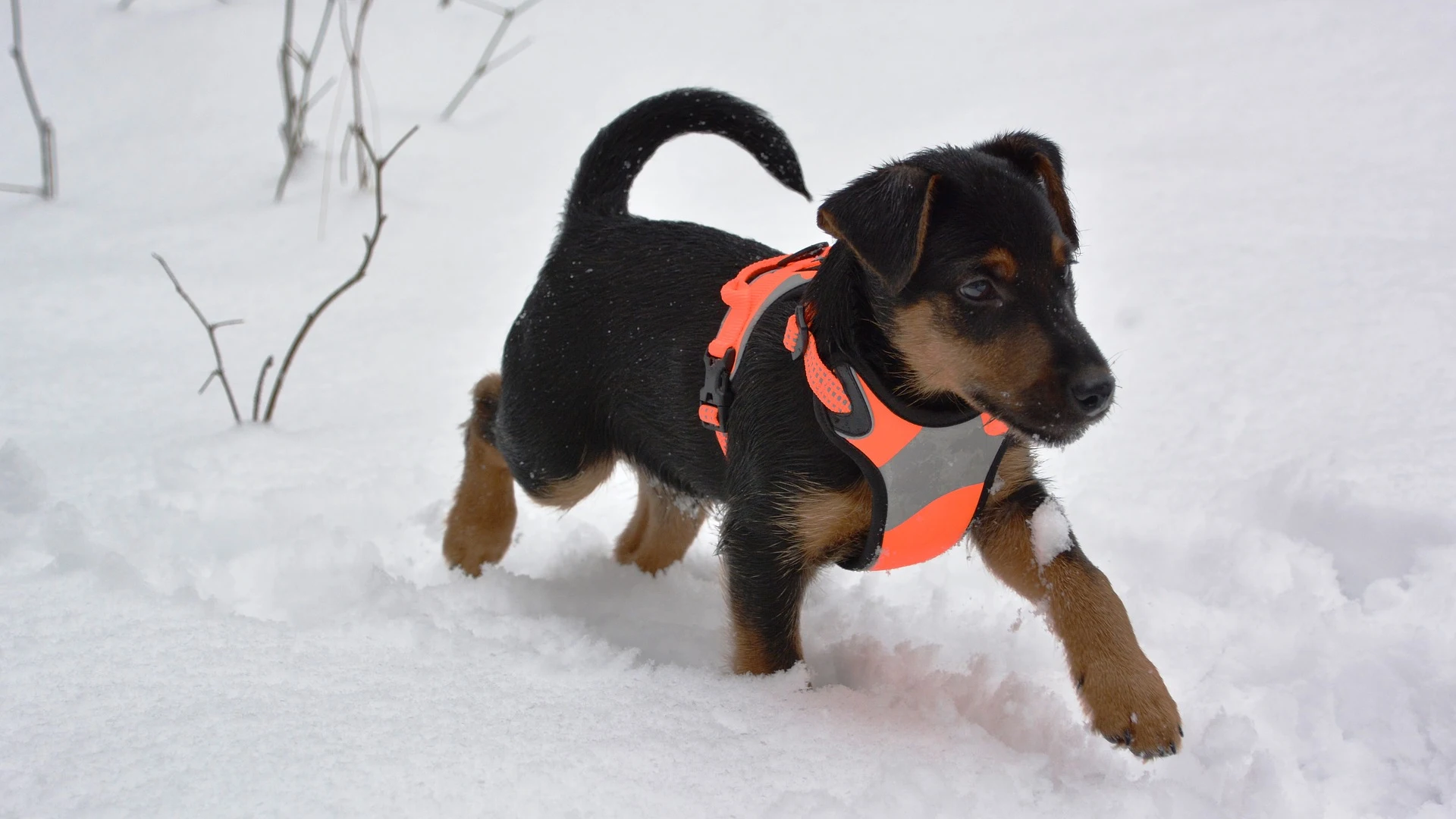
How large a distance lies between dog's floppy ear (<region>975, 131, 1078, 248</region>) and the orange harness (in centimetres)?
60

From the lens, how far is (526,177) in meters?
6.90

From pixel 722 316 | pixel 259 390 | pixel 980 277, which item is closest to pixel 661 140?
pixel 722 316

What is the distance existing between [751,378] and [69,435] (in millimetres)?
2892

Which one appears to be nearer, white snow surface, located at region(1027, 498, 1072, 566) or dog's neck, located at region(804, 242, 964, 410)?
dog's neck, located at region(804, 242, 964, 410)

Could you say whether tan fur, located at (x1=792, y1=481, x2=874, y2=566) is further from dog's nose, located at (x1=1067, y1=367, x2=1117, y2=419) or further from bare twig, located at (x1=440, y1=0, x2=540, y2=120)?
bare twig, located at (x1=440, y1=0, x2=540, y2=120)

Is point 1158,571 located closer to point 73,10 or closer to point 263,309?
point 263,309

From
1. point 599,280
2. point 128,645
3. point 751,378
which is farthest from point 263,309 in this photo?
point 751,378

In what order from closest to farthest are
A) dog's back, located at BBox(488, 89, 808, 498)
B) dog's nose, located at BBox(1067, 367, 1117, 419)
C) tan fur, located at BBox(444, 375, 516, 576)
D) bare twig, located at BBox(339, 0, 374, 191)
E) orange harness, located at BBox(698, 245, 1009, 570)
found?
dog's nose, located at BBox(1067, 367, 1117, 419) → orange harness, located at BBox(698, 245, 1009, 570) → dog's back, located at BBox(488, 89, 808, 498) → tan fur, located at BBox(444, 375, 516, 576) → bare twig, located at BBox(339, 0, 374, 191)

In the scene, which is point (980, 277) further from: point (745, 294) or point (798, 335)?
point (745, 294)

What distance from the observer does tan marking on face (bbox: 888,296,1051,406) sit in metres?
2.23

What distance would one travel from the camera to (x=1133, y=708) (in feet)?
7.58

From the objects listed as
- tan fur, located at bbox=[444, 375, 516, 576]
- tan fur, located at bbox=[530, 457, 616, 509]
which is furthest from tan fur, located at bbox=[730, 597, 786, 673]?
tan fur, located at bbox=[444, 375, 516, 576]

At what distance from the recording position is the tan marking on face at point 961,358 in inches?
88.0

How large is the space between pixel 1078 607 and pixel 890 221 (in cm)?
101
